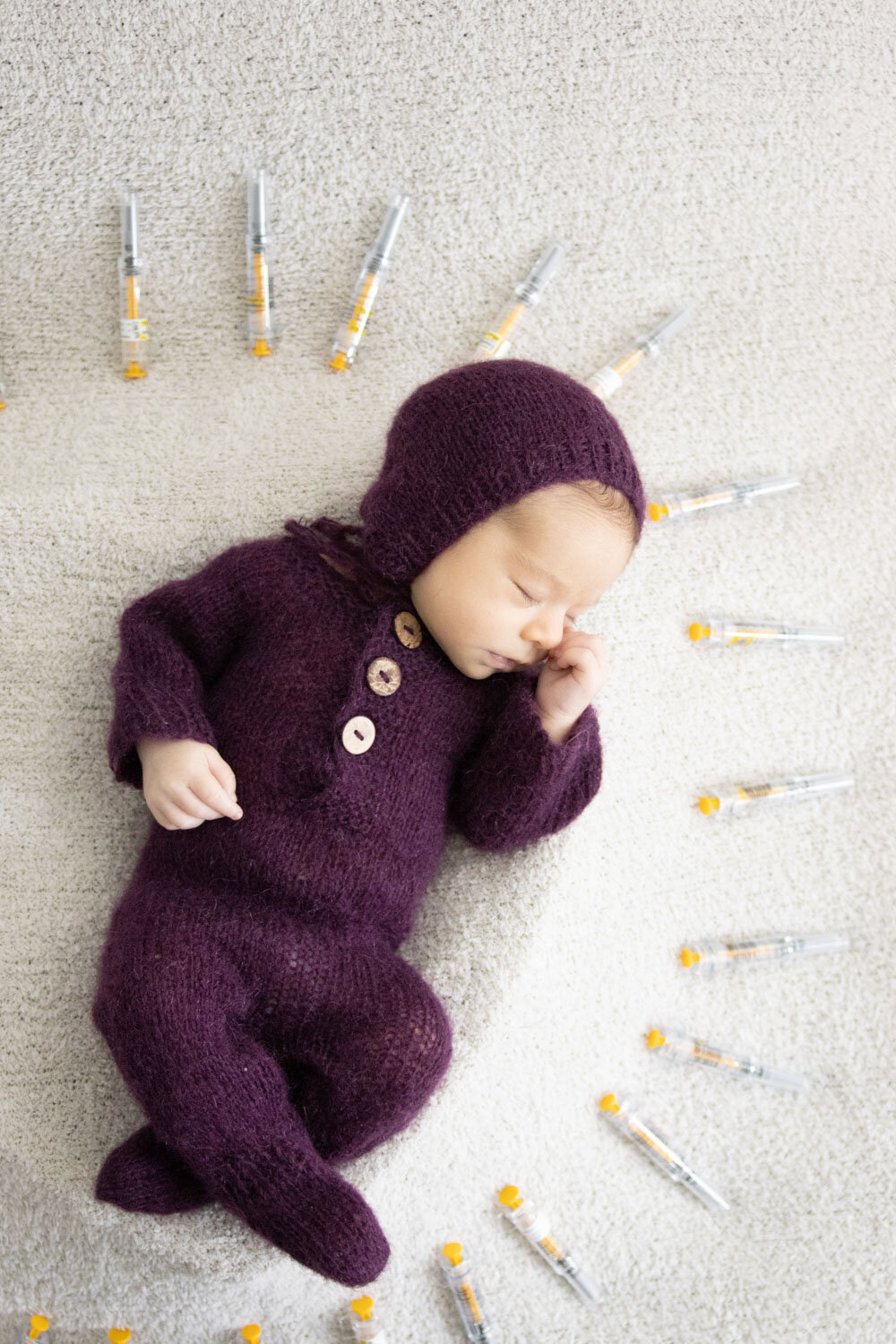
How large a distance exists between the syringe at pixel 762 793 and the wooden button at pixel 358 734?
0.50 metres

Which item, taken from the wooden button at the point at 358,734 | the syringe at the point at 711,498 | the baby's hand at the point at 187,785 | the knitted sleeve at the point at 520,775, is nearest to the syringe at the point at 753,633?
the syringe at the point at 711,498

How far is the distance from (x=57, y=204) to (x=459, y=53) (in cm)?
54

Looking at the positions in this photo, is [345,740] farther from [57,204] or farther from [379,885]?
[57,204]

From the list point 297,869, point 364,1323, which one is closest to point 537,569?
point 297,869

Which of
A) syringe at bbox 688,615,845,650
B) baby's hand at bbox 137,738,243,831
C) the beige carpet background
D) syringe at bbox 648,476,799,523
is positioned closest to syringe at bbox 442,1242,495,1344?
the beige carpet background

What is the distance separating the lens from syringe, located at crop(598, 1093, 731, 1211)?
134cm

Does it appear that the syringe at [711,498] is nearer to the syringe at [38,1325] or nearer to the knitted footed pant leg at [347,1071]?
the knitted footed pant leg at [347,1071]

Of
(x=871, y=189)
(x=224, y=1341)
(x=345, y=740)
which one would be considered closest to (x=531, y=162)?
(x=871, y=189)

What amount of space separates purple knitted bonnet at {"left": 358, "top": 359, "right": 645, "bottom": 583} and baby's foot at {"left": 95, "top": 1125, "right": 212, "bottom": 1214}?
612mm

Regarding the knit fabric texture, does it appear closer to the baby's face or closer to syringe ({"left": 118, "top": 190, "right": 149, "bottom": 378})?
the baby's face

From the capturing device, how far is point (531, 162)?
1458 millimetres

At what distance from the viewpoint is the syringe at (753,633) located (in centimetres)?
144

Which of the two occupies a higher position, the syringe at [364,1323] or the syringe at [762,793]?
the syringe at [762,793]

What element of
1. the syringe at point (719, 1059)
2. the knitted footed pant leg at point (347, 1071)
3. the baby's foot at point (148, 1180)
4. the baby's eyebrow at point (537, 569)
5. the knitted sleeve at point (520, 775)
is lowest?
the syringe at point (719, 1059)
